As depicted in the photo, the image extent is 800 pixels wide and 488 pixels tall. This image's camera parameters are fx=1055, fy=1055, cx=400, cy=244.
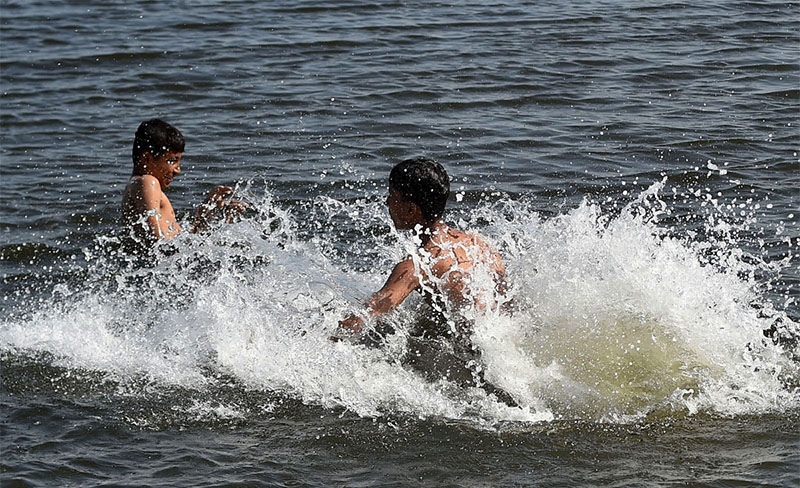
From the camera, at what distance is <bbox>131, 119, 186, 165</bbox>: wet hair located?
7293 millimetres

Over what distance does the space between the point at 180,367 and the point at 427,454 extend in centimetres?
177

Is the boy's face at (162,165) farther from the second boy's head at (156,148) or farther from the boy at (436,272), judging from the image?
the boy at (436,272)

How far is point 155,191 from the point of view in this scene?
738 cm

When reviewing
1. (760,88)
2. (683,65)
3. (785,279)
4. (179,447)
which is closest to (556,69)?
(683,65)

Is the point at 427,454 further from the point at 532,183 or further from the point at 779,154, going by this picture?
the point at 779,154

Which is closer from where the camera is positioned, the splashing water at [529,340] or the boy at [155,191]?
the splashing water at [529,340]

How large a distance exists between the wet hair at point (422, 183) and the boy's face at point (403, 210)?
0.03m

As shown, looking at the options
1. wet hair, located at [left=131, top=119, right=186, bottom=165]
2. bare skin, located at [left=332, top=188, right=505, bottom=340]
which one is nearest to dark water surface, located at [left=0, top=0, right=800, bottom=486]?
bare skin, located at [left=332, top=188, right=505, bottom=340]

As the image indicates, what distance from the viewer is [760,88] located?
38.0ft

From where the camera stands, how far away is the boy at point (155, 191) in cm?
732

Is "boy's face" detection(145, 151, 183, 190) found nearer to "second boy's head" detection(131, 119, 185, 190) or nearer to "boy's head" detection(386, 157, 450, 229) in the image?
"second boy's head" detection(131, 119, 185, 190)

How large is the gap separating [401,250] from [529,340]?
174 centimetres

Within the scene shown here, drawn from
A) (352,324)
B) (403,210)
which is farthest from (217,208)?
(403,210)

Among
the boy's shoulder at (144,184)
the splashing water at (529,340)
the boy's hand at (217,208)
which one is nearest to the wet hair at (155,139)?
the boy's shoulder at (144,184)
